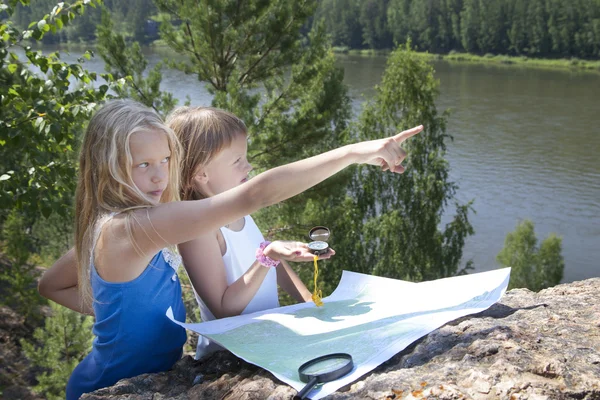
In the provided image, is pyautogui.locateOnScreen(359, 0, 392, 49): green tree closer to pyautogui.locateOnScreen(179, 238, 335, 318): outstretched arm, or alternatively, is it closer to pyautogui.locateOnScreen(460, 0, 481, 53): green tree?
pyautogui.locateOnScreen(460, 0, 481, 53): green tree

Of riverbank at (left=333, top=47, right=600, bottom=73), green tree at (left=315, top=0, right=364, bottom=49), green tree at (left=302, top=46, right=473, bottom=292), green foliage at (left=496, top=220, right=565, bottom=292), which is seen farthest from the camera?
green tree at (left=315, top=0, right=364, bottom=49)

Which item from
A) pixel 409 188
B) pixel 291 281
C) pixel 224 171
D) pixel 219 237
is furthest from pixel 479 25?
pixel 219 237

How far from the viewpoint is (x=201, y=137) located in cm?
202

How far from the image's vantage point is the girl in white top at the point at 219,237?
74.4 inches

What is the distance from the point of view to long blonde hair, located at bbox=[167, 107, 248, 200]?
6.62 ft

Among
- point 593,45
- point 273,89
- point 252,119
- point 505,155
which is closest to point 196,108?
point 252,119

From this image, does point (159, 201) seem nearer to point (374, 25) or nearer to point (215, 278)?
point (215, 278)

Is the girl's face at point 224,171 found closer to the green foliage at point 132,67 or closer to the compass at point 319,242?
the compass at point 319,242

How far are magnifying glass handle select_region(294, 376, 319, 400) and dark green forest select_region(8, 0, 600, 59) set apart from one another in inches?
2249

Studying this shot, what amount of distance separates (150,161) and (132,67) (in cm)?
907

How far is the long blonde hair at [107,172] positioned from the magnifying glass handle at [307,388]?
56cm

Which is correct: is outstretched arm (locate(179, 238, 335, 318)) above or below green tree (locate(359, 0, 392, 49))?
below

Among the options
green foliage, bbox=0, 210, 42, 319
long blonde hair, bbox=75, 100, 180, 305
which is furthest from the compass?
green foliage, bbox=0, 210, 42, 319

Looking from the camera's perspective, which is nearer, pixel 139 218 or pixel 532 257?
pixel 139 218
